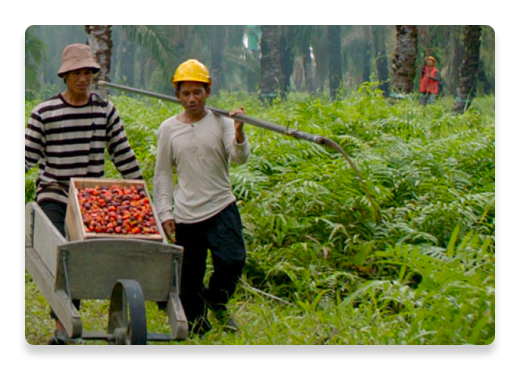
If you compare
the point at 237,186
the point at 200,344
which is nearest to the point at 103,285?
the point at 200,344

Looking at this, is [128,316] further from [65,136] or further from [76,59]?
[76,59]

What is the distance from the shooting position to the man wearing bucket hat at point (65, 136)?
6.32m

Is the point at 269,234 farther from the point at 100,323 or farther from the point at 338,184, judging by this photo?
the point at 100,323

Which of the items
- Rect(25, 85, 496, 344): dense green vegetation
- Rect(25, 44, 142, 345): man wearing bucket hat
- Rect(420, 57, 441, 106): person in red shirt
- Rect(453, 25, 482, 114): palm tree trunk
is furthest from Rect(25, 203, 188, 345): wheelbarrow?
Rect(453, 25, 482, 114): palm tree trunk

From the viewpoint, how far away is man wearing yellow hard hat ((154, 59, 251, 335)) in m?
6.29

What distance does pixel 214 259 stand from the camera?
6441 millimetres

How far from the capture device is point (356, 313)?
262 inches

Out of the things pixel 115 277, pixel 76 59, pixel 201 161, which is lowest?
pixel 115 277

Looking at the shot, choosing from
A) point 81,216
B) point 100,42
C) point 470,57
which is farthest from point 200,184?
point 470,57

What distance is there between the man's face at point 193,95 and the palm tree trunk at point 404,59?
28.0ft

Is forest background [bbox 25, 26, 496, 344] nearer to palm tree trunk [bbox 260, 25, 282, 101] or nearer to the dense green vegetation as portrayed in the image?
the dense green vegetation

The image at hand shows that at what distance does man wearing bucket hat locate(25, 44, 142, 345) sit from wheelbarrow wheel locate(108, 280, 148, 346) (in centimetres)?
112

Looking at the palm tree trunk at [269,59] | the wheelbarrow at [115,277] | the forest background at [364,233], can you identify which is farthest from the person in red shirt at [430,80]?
the wheelbarrow at [115,277]

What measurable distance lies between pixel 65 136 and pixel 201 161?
1018 millimetres
